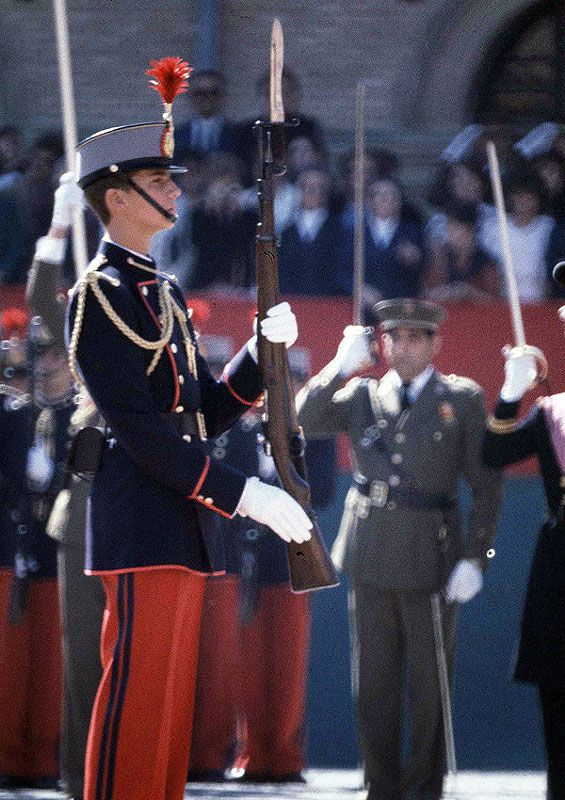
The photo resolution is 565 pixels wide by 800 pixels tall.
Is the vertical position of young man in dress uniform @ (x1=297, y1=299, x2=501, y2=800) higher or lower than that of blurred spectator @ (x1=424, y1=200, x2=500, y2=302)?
lower

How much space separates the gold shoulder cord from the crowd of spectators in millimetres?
3699

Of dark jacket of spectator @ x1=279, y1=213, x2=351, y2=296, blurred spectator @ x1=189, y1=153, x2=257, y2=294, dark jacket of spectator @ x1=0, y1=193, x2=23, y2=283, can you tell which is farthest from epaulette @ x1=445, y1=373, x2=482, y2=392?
dark jacket of spectator @ x1=0, y1=193, x2=23, y2=283

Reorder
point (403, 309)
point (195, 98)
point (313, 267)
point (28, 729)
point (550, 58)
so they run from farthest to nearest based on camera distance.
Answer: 1. point (550, 58)
2. point (195, 98)
3. point (313, 267)
4. point (28, 729)
5. point (403, 309)

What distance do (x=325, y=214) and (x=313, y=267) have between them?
11.0 inches

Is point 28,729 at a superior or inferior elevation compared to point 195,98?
inferior

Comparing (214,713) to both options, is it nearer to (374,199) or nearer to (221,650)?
(221,650)

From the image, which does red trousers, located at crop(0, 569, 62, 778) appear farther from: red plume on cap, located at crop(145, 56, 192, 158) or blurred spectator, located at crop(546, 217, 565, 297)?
red plume on cap, located at crop(145, 56, 192, 158)

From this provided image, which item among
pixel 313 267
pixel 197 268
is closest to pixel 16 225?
pixel 197 268

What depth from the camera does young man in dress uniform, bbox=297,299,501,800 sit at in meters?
5.70

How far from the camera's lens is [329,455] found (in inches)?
267

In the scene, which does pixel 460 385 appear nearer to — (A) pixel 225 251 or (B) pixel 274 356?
(B) pixel 274 356

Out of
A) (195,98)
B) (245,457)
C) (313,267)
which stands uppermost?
(195,98)

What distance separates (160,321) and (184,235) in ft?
13.9

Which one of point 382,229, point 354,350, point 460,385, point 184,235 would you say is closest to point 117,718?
point 354,350
